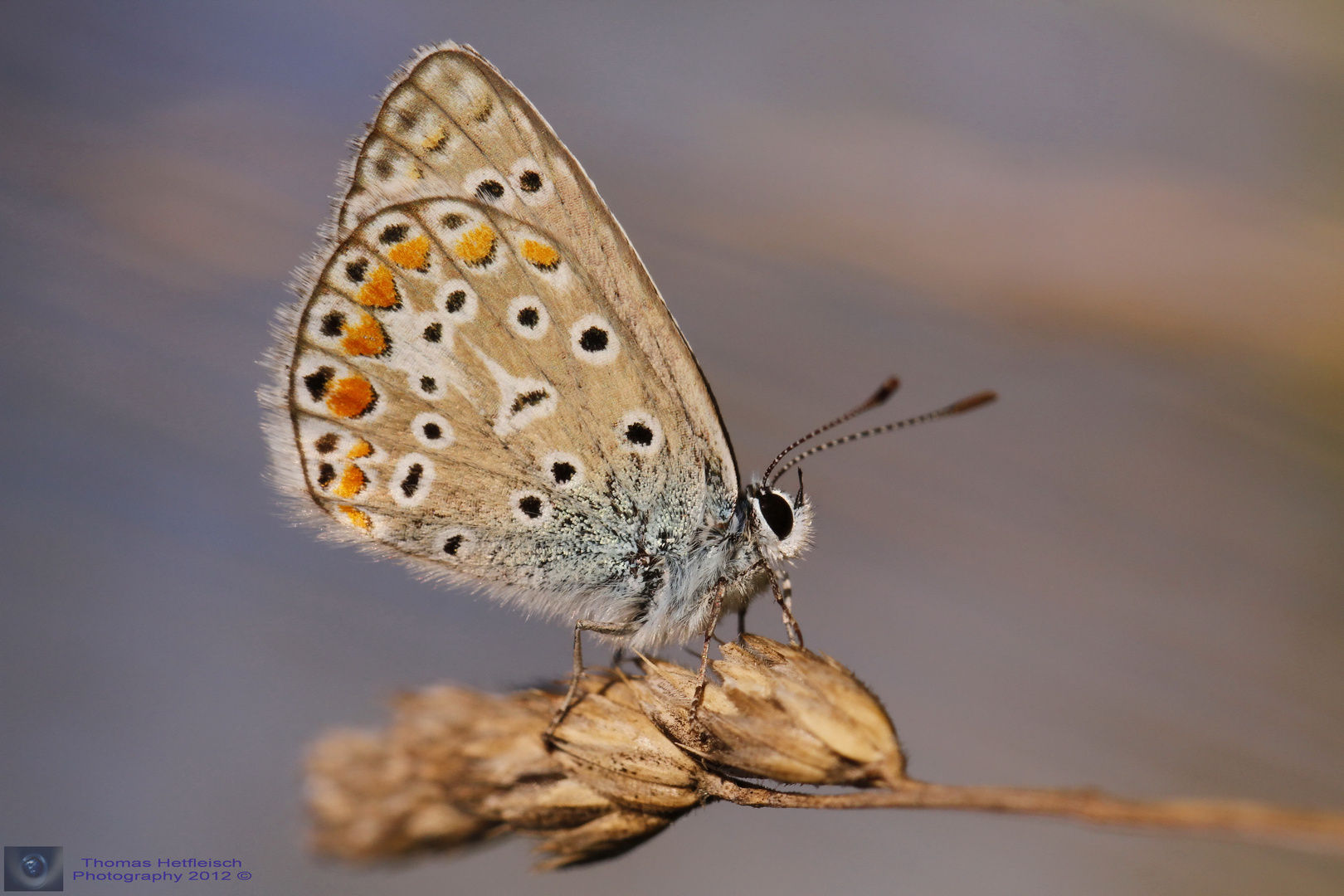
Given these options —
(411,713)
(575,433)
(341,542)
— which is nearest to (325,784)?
(411,713)

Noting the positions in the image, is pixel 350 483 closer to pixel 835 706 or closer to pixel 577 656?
pixel 577 656

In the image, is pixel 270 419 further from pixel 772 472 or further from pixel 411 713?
pixel 772 472

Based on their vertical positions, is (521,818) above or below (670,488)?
below

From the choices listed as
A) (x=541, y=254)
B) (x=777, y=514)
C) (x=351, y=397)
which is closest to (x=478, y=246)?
(x=541, y=254)

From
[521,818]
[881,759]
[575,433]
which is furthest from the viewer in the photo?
[575,433]

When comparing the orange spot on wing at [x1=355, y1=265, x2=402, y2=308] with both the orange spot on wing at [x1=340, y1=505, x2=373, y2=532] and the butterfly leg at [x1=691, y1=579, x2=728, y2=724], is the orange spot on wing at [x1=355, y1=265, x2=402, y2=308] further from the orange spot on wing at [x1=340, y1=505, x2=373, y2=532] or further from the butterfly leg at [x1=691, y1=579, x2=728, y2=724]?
the butterfly leg at [x1=691, y1=579, x2=728, y2=724]

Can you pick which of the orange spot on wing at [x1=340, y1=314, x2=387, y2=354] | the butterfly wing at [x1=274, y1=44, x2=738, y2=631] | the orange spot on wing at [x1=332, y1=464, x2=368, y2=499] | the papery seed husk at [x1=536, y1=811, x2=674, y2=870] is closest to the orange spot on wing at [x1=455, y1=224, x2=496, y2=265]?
the butterfly wing at [x1=274, y1=44, x2=738, y2=631]

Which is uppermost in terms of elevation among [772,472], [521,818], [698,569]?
[772,472]

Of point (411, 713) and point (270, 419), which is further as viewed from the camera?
point (270, 419)
